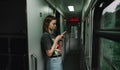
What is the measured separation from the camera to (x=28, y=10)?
2197 mm

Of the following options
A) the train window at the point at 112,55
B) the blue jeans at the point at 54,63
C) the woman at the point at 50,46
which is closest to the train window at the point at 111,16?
the train window at the point at 112,55

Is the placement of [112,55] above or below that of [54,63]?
above

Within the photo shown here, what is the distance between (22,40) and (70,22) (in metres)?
12.2

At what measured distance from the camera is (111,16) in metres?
2.07

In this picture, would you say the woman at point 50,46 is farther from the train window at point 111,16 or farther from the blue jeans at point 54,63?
the train window at point 111,16

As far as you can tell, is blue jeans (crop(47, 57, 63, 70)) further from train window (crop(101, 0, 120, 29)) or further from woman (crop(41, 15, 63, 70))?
train window (crop(101, 0, 120, 29))

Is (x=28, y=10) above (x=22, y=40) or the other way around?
above

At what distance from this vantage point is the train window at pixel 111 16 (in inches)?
67.2

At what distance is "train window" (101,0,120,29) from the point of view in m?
1.71

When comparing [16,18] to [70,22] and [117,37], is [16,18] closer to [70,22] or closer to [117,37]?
[117,37]

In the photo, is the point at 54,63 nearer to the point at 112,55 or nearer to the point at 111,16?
the point at 112,55

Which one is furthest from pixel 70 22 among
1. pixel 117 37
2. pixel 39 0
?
pixel 117 37

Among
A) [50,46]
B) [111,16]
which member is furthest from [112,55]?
[50,46]

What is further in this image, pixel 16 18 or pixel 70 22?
pixel 70 22
